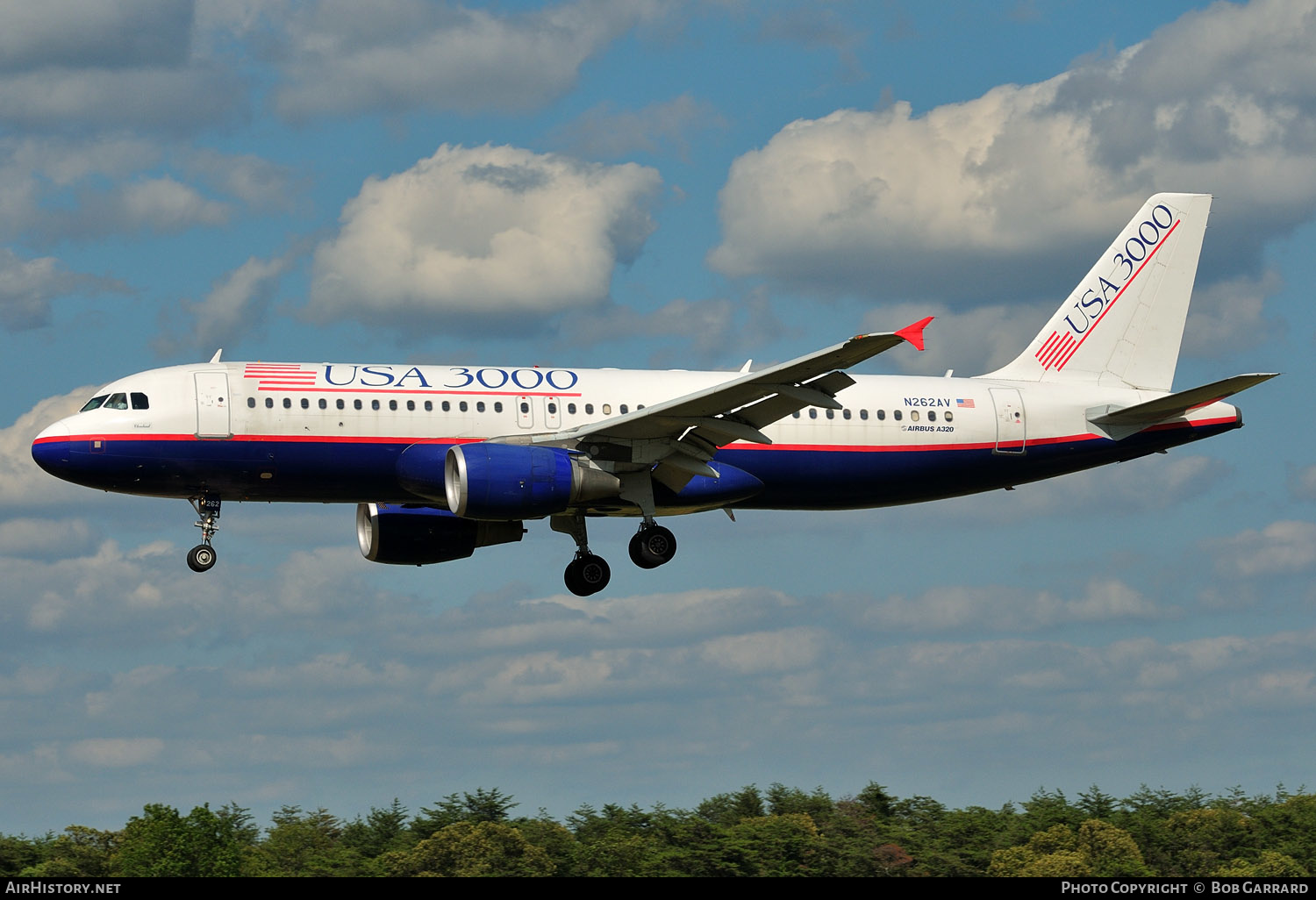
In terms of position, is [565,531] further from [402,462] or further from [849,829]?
[849,829]

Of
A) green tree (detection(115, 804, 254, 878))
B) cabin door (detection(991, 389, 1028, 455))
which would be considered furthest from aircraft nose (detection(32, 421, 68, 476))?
green tree (detection(115, 804, 254, 878))

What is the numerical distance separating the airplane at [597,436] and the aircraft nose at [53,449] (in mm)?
63

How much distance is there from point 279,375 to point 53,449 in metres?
5.73

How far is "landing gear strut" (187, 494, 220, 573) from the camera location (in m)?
43.0

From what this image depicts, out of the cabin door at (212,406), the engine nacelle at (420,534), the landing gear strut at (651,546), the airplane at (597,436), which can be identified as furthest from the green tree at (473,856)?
the cabin door at (212,406)

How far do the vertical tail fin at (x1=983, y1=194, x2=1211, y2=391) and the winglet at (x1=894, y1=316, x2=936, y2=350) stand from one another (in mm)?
14021

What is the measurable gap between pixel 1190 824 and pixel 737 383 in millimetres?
67336

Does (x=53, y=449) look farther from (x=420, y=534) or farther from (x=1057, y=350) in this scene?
(x=1057, y=350)

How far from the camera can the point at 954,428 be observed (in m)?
46.7

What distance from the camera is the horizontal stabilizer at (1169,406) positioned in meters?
43.1

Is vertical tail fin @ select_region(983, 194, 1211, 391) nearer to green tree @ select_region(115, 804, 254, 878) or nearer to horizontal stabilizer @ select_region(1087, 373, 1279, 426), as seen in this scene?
horizontal stabilizer @ select_region(1087, 373, 1279, 426)

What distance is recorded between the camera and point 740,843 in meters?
86.6

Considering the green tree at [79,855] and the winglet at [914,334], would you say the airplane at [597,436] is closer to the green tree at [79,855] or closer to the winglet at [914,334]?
the winglet at [914,334]
